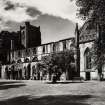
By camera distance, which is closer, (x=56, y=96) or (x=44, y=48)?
(x=56, y=96)

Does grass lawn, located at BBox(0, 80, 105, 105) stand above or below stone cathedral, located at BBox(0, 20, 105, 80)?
below

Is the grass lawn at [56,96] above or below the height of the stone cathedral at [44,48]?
below

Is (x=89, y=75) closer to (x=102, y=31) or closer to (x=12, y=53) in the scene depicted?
(x=102, y=31)

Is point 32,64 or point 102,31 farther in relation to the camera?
point 32,64

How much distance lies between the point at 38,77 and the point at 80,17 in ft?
114

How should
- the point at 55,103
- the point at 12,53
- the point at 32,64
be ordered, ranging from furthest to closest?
the point at 12,53, the point at 32,64, the point at 55,103

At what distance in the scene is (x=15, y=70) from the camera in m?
62.8

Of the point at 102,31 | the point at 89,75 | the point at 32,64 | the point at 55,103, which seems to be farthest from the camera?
the point at 32,64

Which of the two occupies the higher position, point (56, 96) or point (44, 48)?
point (44, 48)

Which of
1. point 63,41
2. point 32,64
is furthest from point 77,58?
point 32,64

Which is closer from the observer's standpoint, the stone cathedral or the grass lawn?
the grass lawn

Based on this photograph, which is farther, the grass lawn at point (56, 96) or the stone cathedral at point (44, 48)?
the stone cathedral at point (44, 48)

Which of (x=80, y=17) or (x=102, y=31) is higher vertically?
(x=80, y=17)

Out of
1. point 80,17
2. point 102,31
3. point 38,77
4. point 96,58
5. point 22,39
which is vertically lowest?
point 38,77
